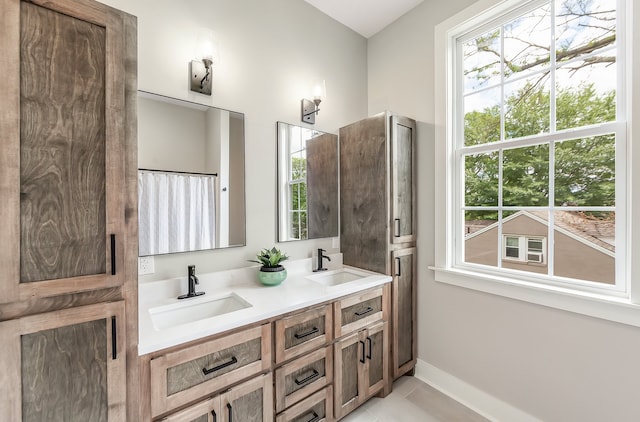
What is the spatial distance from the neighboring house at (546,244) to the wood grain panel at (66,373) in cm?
217

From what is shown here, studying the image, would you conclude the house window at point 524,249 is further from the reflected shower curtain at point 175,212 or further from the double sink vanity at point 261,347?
the reflected shower curtain at point 175,212

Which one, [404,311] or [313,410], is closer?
[313,410]

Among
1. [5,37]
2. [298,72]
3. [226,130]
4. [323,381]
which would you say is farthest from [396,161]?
[5,37]

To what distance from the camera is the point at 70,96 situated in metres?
0.90

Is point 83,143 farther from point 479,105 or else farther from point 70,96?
point 479,105

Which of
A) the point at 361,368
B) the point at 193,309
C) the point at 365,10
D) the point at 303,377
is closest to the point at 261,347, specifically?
the point at 303,377

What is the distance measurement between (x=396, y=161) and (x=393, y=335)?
1309 mm

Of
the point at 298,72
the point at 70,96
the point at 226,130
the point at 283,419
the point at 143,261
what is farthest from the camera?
the point at 298,72

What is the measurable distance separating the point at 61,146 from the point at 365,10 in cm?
237

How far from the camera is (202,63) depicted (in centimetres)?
166

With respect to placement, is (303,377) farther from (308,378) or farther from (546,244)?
(546,244)

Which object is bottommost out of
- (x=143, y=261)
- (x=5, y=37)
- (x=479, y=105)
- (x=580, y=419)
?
(x=580, y=419)

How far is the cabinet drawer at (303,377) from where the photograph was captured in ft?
4.50

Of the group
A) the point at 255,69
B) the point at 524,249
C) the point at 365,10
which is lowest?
the point at 524,249
